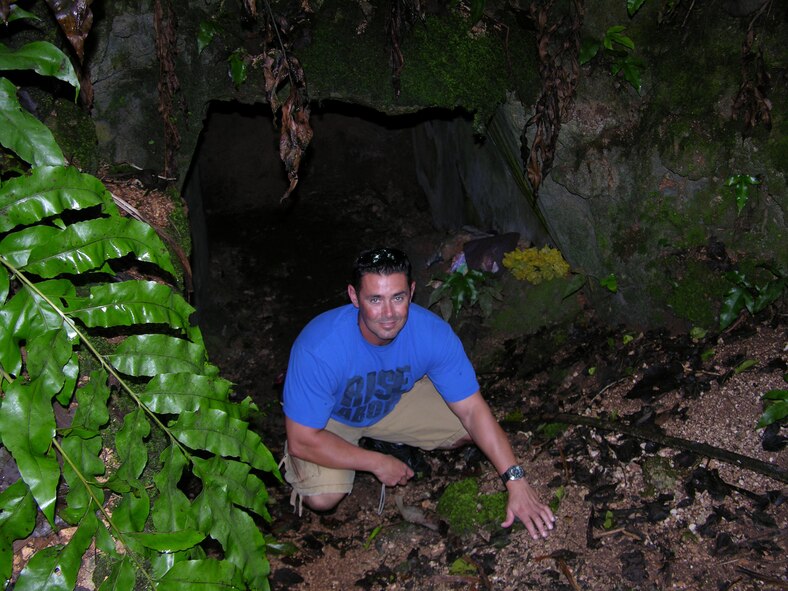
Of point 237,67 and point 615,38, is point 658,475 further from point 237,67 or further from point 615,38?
point 237,67

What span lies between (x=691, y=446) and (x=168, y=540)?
2.71 metres

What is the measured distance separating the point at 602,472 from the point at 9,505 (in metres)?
2.87

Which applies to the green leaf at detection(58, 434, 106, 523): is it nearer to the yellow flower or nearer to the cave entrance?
the cave entrance

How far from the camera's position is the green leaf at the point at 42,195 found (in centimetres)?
192

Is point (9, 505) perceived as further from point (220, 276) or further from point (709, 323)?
point (220, 276)

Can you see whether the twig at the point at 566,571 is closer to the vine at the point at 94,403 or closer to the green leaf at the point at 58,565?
the vine at the point at 94,403

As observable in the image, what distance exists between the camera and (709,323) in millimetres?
4539

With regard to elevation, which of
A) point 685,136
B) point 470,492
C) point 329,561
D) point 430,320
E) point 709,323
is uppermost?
point 685,136

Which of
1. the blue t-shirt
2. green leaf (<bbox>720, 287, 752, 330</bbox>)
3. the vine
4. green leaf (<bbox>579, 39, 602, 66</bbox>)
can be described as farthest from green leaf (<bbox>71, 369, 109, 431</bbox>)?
green leaf (<bbox>579, 39, 602, 66</bbox>)

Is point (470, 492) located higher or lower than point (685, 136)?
lower

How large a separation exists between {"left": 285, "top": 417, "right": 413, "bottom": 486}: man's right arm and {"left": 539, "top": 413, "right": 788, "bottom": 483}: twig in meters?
1.16

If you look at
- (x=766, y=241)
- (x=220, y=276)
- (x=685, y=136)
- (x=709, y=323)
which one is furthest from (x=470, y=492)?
(x=220, y=276)

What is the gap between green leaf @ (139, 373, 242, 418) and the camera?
201 centimetres

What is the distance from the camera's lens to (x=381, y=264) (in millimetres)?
3428
